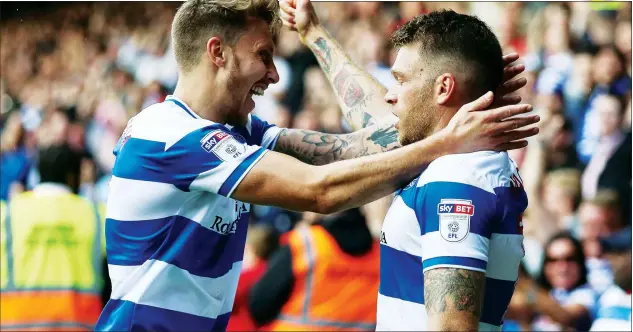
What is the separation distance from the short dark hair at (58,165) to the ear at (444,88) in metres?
4.57

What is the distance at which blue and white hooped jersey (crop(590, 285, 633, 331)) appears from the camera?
258 inches

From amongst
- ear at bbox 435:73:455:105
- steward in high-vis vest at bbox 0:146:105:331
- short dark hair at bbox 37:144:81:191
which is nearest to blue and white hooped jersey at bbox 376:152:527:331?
ear at bbox 435:73:455:105

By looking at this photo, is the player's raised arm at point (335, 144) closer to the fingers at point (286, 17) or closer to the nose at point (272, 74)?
the nose at point (272, 74)

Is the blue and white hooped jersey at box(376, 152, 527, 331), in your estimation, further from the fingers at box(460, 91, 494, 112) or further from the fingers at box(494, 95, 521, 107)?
the fingers at box(494, 95, 521, 107)

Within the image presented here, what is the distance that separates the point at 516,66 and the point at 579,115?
17.7 feet

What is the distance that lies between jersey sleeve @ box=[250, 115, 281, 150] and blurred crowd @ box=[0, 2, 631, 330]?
1.76 m

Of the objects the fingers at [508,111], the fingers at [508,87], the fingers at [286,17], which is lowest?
the fingers at [508,111]

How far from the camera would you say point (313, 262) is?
625 cm

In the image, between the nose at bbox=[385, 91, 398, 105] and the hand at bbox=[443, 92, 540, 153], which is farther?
the nose at bbox=[385, 91, 398, 105]

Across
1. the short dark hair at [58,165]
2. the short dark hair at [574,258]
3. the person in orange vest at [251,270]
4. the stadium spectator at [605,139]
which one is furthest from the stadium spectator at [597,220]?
the short dark hair at [58,165]

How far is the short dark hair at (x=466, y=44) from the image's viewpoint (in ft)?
11.5

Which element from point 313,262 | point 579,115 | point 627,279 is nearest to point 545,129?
point 579,115

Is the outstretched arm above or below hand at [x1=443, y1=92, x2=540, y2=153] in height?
Answer: above

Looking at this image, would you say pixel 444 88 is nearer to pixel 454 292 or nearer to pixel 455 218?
pixel 455 218
